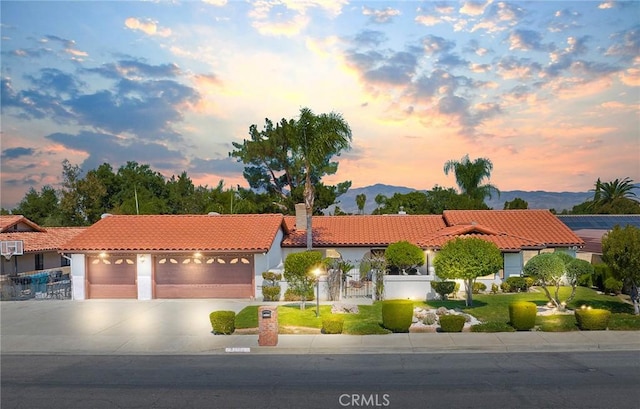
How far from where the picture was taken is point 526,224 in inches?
1447

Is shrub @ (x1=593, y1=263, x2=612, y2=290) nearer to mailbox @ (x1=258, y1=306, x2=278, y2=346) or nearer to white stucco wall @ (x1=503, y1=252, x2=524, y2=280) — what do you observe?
white stucco wall @ (x1=503, y1=252, x2=524, y2=280)

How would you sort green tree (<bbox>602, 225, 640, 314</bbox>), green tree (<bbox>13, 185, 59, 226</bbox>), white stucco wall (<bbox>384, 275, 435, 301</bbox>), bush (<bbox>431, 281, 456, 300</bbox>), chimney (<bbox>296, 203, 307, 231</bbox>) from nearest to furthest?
1. green tree (<bbox>602, 225, 640, 314</bbox>)
2. bush (<bbox>431, 281, 456, 300</bbox>)
3. white stucco wall (<bbox>384, 275, 435, 301</bbox>)
4. chimney (<bbox>296, 203, 307, 231</bbox>)
5. green tree (<bbox>13, 185, 59, 226</bbox>)

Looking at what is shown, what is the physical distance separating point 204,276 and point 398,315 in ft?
48.1

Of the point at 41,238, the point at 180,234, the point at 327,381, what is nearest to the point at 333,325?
the point at 327,381

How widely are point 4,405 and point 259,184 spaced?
4167cm

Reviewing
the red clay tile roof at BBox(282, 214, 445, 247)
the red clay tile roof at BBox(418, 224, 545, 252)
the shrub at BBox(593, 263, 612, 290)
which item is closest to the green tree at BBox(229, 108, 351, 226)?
the red clay tile roof at BBox(282, 214, 445, 247)

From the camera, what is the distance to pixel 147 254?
101 feet

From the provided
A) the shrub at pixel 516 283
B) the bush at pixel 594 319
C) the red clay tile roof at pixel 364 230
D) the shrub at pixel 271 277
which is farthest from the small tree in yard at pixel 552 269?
the shrub at pixel 271 277

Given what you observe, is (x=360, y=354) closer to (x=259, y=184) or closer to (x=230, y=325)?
(x=230, y=325)

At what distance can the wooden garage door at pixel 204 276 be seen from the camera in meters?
30.6

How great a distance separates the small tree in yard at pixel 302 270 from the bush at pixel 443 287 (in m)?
6.62

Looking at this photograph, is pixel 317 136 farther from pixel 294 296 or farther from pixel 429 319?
pixel 429 319

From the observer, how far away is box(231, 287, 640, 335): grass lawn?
19.8 metres

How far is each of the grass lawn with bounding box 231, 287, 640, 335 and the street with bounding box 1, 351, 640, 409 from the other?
9.68 ft
